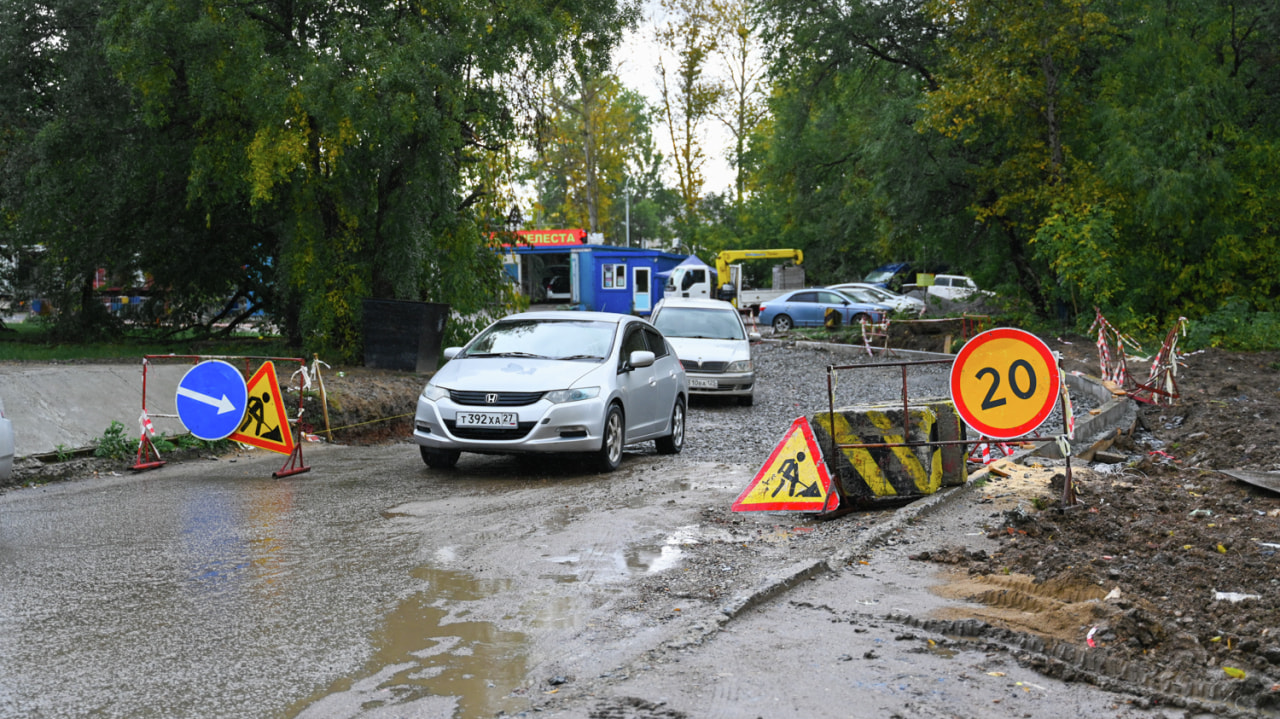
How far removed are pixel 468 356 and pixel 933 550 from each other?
241 inches

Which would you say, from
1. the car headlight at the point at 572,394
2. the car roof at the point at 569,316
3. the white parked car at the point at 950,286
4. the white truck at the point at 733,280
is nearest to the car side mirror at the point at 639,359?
the car roof at the point at 569,316

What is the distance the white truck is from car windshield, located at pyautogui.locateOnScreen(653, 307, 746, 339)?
2893 cm

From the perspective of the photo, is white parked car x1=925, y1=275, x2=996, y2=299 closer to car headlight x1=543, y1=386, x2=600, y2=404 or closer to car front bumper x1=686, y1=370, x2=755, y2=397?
car front bumper x1=686, y1=370, x2=755, y2=397

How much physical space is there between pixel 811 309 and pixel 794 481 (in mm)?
32541

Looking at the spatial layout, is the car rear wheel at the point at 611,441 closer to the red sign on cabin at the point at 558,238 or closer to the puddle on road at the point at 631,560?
the puddle on road at the point at 631,560

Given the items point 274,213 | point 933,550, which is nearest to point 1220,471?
point 933,550

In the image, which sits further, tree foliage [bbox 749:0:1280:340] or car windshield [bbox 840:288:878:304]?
car windshield [bbox 840:288:878:304]

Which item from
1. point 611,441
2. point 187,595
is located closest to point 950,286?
point 611,441

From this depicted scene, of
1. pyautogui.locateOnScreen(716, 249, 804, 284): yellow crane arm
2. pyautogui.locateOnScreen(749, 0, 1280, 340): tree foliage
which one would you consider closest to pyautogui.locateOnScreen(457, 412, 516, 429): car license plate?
pyautogui.locateOnScreen(749, 0, 1280, 340): tree foliage

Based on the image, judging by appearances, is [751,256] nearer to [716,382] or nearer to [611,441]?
[716,382]

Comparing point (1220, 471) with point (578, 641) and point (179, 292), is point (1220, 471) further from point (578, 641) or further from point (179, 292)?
point (179, 292)

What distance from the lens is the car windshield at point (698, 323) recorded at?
1919cm

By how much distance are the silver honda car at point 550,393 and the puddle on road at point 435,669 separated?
14.9 ft

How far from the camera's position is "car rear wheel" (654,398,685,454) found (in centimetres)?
1295
